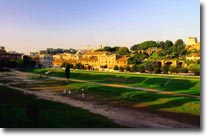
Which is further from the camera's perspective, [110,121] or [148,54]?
[148,54]

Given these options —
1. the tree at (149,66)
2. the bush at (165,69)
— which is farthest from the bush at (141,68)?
the bush at (165,69)

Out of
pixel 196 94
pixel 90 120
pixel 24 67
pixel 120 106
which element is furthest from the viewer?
pixel 24 67

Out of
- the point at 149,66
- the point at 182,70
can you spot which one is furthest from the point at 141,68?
the point at 182,70

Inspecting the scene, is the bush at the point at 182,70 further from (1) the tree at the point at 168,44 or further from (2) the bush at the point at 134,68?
(2) the bush at the point at 134,68

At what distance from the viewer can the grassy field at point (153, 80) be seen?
16.2 metres

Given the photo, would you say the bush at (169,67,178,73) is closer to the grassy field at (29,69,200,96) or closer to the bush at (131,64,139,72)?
the grassy field at (29,69,200,96)

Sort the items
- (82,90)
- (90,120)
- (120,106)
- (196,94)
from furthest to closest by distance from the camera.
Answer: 1. (82,90)
2. (196,94)
3. (120,106)
4. (90,120)

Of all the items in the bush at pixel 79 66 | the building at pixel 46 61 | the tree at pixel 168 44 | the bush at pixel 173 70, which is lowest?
the bush at pixel 173 70

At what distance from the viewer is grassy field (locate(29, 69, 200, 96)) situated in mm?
16244

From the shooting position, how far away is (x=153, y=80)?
20500 mm

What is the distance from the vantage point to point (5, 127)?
804 centimetres

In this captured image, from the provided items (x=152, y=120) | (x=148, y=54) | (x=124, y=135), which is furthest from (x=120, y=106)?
(x=148, y=54)

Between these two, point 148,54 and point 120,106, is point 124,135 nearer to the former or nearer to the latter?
point 120,106
